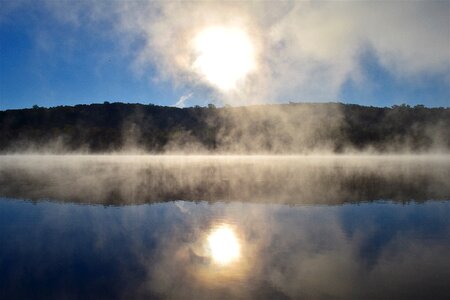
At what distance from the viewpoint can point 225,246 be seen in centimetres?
1090

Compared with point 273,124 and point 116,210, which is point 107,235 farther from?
point 273,124

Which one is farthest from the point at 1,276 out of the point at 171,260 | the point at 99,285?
the point at 171,260

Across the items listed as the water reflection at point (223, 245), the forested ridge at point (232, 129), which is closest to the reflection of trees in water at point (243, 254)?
the water reflection at point (223, 245)

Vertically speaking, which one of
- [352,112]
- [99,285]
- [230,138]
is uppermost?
[352,112]

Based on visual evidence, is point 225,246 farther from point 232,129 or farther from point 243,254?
point 232,129

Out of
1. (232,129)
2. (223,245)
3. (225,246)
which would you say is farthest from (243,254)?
(232,129)

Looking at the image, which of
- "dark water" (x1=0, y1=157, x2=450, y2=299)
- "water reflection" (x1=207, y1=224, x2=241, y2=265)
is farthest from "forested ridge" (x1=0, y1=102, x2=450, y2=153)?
→ "water reflection" (x1=207, y1=224, x2=241, y2=265)

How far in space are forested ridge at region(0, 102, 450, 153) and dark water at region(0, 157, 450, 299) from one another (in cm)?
9362

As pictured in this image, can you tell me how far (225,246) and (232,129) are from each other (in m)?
119

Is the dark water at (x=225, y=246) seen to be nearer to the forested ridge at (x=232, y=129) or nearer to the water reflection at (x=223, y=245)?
the water reflection at (x=223, y=245)

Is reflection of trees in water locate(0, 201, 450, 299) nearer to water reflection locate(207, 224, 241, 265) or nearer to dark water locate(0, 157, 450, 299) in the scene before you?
dark water locate(0, 157, 450, 299)

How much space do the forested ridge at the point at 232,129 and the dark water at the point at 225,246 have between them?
307ft

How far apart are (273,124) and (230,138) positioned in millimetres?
14725

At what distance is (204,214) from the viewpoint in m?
15.9
